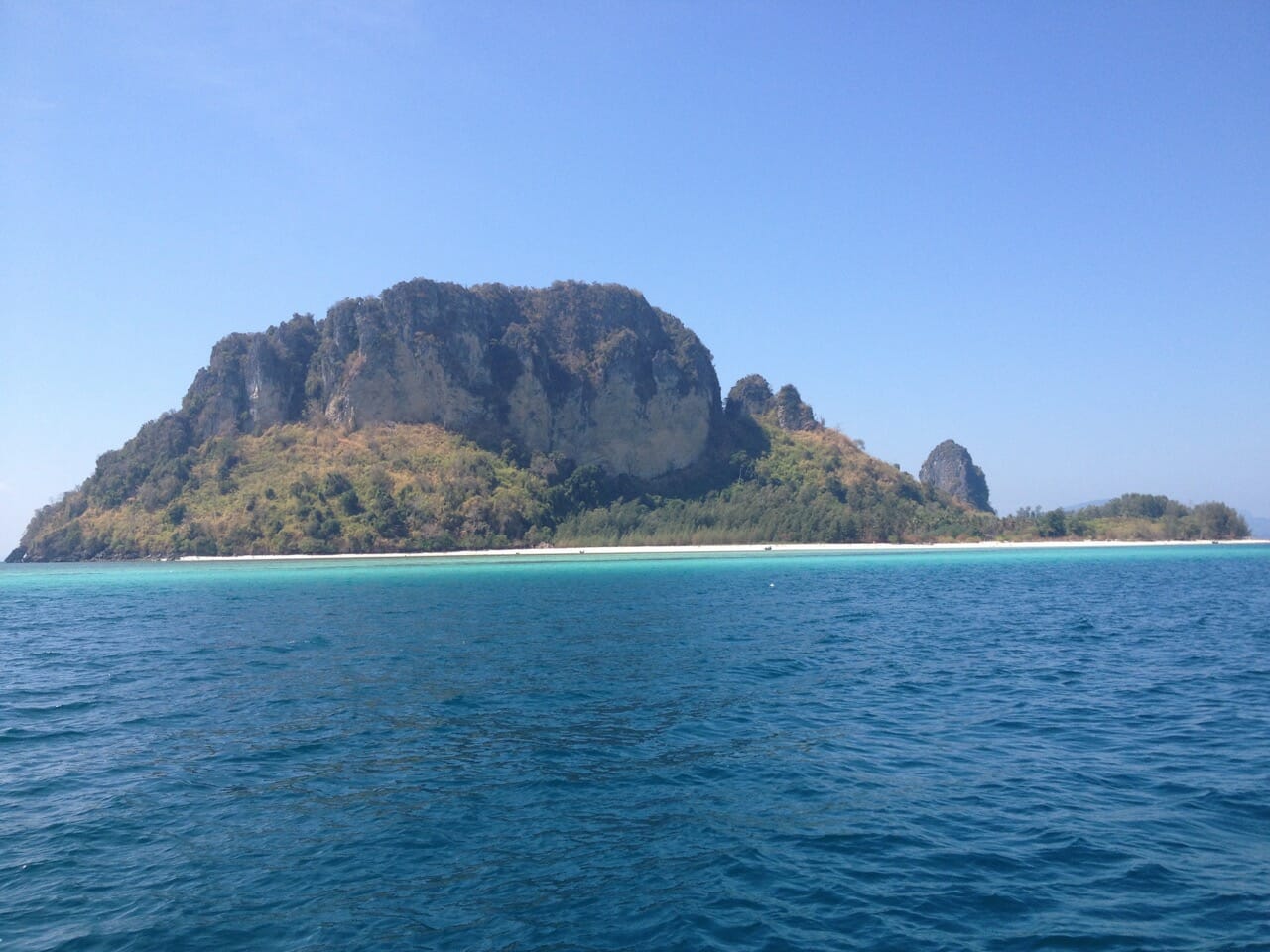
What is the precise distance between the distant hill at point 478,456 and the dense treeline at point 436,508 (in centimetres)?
43

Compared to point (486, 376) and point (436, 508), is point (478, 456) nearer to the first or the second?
point (436, 508)

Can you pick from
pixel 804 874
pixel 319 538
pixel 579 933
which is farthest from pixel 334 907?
pixel 319 538

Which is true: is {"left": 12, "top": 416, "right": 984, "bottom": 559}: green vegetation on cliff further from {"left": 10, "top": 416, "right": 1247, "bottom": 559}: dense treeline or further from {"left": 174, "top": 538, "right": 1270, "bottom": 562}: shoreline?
{"left": 174, "top": 538, "right": 1270, "bottom": 562}: shoreline

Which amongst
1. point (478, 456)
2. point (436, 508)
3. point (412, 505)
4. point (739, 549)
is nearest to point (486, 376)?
point (478, 456)

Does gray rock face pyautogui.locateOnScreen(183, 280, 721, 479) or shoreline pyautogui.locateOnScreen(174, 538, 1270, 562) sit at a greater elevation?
gray rock face pyautogui.locateOnScreen(183, 280, 721, 479)

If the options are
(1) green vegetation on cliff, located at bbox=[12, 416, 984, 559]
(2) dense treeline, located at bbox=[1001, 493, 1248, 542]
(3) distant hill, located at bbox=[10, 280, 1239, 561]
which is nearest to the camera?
(1) green vegetation on cliff, located at bbox=[12, 416, 984, 559]

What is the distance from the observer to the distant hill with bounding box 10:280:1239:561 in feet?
462

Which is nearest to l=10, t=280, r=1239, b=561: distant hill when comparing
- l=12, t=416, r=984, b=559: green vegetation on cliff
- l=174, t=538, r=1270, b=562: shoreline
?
l=12, t=416, r=984, b=559: green vegetation on cliff

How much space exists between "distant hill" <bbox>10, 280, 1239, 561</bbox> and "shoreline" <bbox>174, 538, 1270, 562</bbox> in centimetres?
284

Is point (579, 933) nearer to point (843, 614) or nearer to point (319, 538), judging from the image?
point (843, 614)

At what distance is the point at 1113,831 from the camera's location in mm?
12438

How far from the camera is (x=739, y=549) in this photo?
132875mm

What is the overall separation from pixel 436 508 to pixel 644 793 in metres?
129

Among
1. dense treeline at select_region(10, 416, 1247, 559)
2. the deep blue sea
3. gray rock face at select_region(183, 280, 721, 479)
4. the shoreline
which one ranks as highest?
gray rock face at select_region(183, 280, 721, 479)
